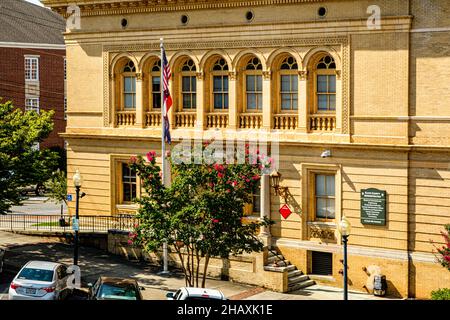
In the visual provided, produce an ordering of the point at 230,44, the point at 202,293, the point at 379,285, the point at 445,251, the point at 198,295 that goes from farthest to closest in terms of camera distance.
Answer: the point at 230,44
the point at 379,285
the point at 445,251
the point at 202,293
the point at 198,295

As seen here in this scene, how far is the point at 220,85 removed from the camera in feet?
112

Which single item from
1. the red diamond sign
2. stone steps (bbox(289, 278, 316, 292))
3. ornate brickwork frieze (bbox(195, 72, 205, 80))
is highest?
ornate brickwork frieze (bbox(195, 72, 205, 80))

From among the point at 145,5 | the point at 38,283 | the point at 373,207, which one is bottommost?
the point at 38,283


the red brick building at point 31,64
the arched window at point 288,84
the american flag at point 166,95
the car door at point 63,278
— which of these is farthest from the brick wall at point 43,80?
the car door at point 63,278

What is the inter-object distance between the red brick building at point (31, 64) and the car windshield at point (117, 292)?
5015 centimetres

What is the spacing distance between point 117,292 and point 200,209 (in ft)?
14.8

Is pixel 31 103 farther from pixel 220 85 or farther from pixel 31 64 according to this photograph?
pixel 220 85

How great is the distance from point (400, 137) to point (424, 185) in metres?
2.02

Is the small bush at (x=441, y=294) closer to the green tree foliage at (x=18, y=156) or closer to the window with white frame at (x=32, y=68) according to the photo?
the green tree foliage at (x=18, y=156)

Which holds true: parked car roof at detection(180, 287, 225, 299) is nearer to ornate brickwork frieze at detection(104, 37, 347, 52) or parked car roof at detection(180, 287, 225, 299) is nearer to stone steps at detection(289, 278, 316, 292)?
stone steps at detection(289, 278, 316, 292)

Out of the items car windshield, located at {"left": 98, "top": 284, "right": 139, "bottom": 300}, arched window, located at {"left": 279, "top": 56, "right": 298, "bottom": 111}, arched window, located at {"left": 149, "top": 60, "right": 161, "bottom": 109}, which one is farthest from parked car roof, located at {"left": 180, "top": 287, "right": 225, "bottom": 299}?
arched window, located at {"left": 149, "top": 60, "right": 161, "bottom": 109}

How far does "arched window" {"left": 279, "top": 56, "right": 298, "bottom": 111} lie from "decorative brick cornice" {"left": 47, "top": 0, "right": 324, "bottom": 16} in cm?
255

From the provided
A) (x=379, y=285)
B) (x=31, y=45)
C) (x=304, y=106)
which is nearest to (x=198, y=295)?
(x=379, y=285)

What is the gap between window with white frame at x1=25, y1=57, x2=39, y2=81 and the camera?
7119 centimetres
